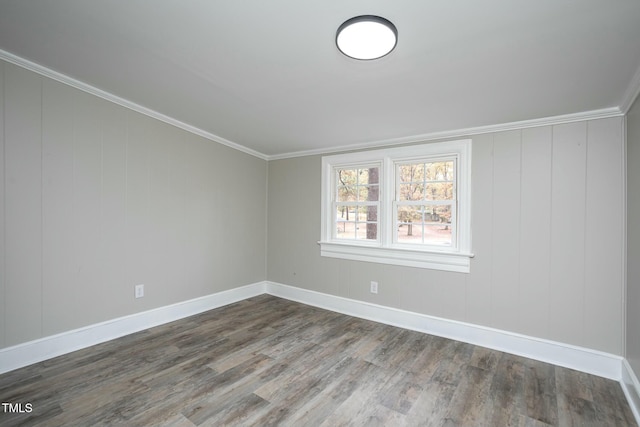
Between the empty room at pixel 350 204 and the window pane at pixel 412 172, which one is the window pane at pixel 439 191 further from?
the window pane at pixel 412 172

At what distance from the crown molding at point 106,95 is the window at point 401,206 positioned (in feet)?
5.06

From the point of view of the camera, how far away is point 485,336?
2998mm

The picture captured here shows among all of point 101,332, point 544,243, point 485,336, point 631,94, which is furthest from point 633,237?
point 101,332

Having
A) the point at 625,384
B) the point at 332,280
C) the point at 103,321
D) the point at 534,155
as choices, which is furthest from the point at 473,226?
the point at 103,321

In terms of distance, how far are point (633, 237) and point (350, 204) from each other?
2.70m

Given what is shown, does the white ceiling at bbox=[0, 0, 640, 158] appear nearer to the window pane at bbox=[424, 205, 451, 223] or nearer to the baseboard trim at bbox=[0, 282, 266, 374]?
the window pane at bbox=[424, 205, 451, 223]

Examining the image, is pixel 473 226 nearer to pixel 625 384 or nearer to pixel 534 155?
pixel 534 155

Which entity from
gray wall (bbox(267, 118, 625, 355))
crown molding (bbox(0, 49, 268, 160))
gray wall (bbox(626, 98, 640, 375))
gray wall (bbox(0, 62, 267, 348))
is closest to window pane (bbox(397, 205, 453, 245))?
gray wall (bbox(267, 118, 625, 355))

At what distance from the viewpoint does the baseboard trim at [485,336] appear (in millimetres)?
2516

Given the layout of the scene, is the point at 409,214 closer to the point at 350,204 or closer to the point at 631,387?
→ the point at 350,204

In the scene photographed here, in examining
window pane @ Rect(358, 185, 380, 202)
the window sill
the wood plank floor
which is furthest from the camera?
window pane @ Rect(358, 185, 380, 202)

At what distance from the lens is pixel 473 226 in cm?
311

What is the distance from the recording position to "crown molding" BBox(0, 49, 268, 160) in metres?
2.31

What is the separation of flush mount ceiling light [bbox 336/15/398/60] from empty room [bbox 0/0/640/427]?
0.04 ft
